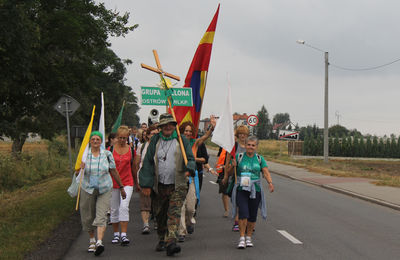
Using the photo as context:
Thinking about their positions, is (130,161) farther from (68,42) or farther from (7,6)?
(68,42)

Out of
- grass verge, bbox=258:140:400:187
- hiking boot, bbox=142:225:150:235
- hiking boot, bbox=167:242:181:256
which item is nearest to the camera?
hiking boot, bbox=167:242:181:256

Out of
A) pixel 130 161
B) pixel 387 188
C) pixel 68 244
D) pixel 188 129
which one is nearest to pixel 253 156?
pixel 188 129

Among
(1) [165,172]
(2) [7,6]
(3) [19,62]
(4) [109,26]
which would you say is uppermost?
(4) [109,26]

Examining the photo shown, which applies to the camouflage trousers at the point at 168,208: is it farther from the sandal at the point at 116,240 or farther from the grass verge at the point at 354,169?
the grass verge at the point at 354,169

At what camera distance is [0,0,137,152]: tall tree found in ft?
30.4

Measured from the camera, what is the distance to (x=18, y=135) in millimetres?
10828

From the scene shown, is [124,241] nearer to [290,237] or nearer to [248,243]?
[248,243]

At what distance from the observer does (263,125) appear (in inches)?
6289

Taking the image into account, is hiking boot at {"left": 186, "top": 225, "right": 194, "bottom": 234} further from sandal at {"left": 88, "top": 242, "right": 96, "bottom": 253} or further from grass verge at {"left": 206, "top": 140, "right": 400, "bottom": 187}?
grass verge at {"left": 206, "top": 140, "right": 400, "bottom": 187}

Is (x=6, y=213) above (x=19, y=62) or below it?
below

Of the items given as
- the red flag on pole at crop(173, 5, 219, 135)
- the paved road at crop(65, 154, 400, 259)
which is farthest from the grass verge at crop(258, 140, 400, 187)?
the red flag on pole at crop(173, 5, 219, 135)

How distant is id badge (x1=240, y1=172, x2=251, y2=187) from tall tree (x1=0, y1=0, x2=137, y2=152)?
16.8 feet

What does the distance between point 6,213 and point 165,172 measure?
504cm

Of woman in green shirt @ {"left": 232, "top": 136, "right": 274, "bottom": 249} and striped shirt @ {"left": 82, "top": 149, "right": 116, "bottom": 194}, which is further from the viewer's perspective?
woman in green shirt @ {"left": 232, "top": 136, "right": 274, "bottom": 249}
